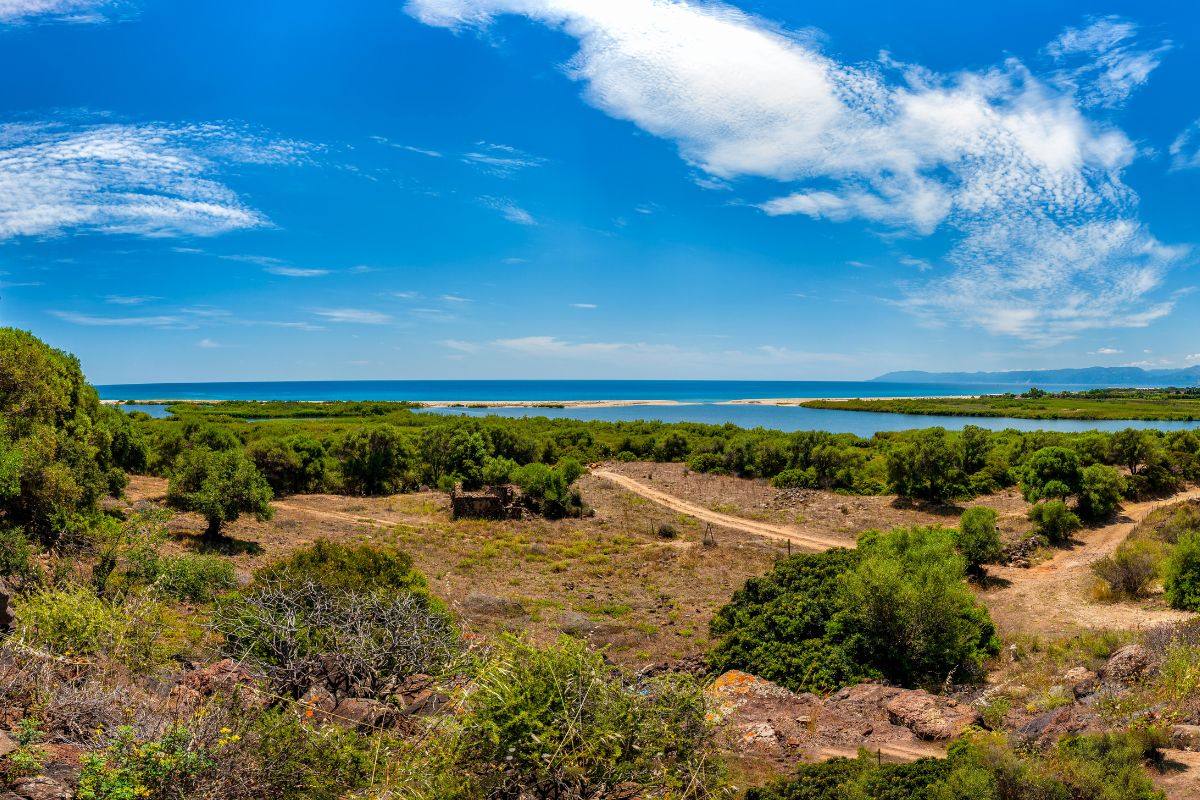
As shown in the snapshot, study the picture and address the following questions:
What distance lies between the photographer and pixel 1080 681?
13047mm

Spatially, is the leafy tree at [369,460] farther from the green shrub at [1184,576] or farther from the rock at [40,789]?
the green shrub at [1184,576]

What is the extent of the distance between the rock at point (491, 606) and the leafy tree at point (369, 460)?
92.1 feet

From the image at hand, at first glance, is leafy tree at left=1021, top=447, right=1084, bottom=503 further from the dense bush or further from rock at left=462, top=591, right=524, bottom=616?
the dense bush

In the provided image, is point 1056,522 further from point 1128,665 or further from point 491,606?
point 491,606

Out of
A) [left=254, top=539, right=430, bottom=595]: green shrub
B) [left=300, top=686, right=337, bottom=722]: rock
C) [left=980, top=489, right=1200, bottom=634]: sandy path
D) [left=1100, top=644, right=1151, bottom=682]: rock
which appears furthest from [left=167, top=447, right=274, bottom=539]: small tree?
[left=1100, top=644, right=1151, bottom=682]: rock

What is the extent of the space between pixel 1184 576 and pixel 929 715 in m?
Result: 12.7

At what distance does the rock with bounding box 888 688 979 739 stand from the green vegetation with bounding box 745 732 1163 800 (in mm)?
1715

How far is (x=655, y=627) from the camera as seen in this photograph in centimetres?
2031

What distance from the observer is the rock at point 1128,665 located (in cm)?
1255

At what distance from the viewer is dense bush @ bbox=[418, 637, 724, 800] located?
243 inches

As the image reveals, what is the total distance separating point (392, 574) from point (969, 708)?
14655mm

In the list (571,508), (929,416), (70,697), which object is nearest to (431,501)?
(571,508)

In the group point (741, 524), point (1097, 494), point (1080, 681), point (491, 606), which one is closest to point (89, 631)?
point (491, 606)

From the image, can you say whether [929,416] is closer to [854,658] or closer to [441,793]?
[854,658]
